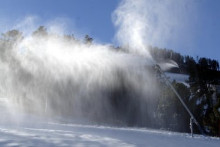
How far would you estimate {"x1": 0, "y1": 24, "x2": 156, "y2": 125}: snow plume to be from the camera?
25188 millimetres

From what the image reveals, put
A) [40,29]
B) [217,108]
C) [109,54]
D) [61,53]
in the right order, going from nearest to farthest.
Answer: [217,108] → [109,54] → [61,53] → [40,29]

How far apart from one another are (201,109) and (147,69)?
531 centimetres

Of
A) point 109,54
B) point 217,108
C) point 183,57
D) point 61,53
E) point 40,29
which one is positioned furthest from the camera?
point 183,57

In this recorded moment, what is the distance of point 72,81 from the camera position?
89.6 feet

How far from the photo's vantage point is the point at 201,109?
2428 centimetres

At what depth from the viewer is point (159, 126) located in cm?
2428

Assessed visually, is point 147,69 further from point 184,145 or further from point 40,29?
point 184,145

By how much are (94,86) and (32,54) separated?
19.9ft

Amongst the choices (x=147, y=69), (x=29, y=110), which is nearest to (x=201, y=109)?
(x=147, y=69)

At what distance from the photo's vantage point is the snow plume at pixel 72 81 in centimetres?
2519

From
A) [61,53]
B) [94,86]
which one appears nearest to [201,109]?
[94,86]

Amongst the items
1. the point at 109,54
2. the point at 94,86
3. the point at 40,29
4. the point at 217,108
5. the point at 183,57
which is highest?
the point at 183,57

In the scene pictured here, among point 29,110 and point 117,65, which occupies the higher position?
point 117,65

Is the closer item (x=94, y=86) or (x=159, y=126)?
(x=159, y=126)
